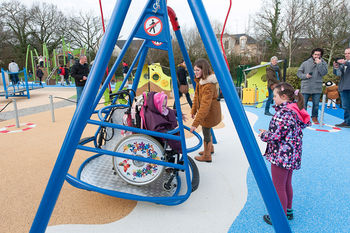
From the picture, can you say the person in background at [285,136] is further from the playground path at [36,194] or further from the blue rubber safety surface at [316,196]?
the playground path at [36,194]

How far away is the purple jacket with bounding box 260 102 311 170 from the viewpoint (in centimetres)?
183

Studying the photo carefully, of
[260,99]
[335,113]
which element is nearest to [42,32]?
[260,99]

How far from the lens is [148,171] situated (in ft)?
7.70

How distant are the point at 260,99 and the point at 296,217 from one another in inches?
261

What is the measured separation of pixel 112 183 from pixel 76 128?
3.78 ft

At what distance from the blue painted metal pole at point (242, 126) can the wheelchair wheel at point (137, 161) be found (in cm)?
102

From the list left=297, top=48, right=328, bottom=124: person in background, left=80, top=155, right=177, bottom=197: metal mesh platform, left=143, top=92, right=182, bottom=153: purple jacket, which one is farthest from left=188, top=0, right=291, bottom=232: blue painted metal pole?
left=297, top=48, right=328, bottom=124: person in background

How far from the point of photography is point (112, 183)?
2.45 metres

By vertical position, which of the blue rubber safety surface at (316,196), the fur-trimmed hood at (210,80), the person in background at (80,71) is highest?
the person in background at (80,71)

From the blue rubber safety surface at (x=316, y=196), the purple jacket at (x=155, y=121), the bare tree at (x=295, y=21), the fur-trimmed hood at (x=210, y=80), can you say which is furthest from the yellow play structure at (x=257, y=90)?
the bare tree at (x=295, y=21)

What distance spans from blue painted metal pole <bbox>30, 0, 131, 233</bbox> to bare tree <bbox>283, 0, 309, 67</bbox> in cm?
2074

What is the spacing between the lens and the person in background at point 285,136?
1.84 metres

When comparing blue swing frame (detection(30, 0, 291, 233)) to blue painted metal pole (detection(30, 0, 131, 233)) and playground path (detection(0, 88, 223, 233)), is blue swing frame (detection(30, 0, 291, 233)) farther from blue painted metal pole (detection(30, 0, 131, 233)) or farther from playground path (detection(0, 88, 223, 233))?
playground path (detection(0, 88, 223, 233))

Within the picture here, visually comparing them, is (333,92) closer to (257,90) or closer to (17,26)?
(257,90)
